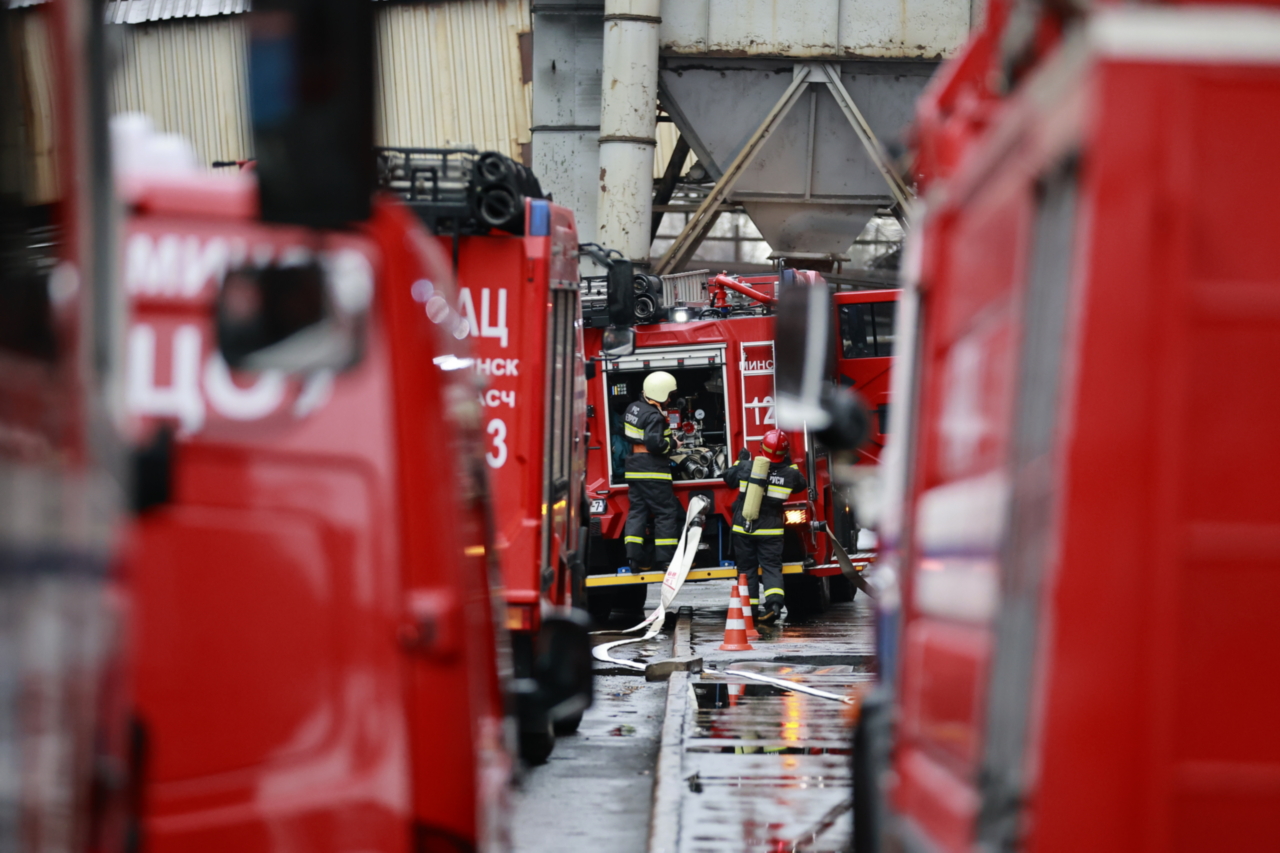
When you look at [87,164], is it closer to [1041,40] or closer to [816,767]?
[1041,40]

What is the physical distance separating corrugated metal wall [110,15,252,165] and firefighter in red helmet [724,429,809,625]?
1217 centimetres

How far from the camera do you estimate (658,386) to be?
16.4m

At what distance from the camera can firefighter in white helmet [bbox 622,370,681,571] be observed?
16.1 m

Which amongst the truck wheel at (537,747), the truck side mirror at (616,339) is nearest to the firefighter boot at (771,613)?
the truck side mirror at (616,339)

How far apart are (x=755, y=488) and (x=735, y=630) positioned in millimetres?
2133

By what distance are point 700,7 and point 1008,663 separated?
21344 millimetres

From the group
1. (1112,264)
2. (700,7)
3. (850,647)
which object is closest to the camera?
(1112,264)

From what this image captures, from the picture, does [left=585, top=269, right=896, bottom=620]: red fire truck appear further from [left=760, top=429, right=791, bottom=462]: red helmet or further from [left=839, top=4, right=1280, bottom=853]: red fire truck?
[left=839, top=4, right=1280, bottom=853]: red fire truck

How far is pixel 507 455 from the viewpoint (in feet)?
28.3

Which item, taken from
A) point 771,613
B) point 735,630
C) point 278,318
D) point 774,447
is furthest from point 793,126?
point 278,318

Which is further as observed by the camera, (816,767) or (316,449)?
(816,767)

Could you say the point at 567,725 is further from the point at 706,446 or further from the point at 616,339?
the point at 706,446

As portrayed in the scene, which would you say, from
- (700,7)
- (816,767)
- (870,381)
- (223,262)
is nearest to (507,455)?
(816,767)

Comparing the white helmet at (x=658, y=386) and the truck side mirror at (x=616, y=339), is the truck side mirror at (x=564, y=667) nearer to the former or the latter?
the truck side mirror at (x=616, y=339)
